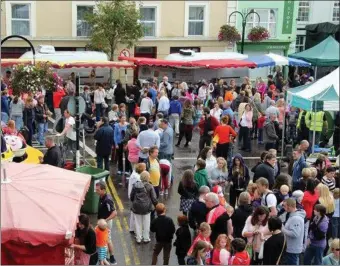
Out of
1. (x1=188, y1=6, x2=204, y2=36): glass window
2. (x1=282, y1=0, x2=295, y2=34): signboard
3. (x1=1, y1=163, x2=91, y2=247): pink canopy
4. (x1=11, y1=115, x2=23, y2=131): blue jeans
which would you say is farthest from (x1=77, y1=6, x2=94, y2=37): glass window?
(x1=1, y1=163, x2=91, y2=247): pink canopy

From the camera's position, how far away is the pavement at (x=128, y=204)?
31.6ft

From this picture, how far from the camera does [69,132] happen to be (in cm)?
1415

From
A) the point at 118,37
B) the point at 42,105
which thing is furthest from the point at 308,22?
the point at 42,105

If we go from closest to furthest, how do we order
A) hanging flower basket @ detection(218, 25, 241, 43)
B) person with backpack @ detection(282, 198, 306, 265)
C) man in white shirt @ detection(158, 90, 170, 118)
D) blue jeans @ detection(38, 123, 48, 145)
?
person with backpack @ detection(282, 198, 306, 265) < blue jeans @ detection(38, 123, 48, 145) < man in white shirt @ detection(158, 90, 170, 118) < hanging flower basket @ detection(218, 25, 241, 43)

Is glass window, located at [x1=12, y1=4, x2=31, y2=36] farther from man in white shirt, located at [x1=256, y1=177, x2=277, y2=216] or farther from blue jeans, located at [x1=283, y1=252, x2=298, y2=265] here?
blue jeans, located at [x1=283, y1=252, x2=298, y2=265]

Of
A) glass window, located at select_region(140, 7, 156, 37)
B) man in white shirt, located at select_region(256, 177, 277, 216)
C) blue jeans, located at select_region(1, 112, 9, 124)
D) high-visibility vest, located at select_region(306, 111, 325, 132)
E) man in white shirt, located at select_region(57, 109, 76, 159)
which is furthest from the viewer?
glass window, located at select_region(140, 7, 156, 37)

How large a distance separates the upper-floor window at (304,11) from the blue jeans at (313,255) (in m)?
31.4

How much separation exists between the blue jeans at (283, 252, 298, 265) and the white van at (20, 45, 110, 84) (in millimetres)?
17301

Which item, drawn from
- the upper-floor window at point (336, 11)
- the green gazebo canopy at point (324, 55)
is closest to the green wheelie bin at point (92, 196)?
the green gazebo canopy at point (324, 55)

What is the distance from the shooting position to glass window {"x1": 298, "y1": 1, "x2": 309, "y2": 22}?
3822cm

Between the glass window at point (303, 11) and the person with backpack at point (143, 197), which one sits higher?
the glass window at point (303, 11)

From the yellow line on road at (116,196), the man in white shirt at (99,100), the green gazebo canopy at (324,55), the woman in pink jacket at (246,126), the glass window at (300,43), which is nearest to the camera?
the yellow line on road at (116,196)

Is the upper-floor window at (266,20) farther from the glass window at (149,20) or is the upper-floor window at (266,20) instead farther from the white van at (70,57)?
the white van at (70,57)

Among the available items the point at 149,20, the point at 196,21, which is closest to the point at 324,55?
the point at 196,21
